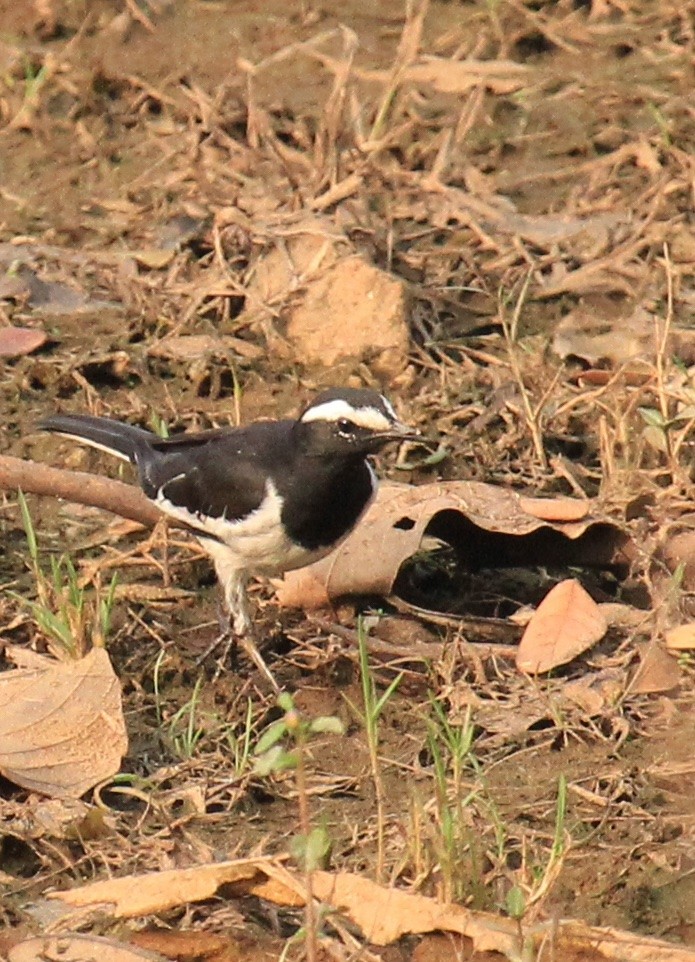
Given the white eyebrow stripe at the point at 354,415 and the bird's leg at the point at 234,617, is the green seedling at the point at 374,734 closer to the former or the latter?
the bird's leg at the point at 234,617

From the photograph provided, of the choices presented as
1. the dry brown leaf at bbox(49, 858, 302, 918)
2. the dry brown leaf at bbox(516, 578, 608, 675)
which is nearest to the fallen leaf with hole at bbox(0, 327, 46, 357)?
the dry brown leaf at bbox(516, 578, 608, 675)

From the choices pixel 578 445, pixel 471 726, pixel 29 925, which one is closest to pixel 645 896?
pixel 471 726

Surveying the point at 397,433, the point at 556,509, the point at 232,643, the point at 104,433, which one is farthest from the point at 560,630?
the point at 104,433

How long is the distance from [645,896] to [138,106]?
5824 millimetres

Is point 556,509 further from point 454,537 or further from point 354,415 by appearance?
point 354,415

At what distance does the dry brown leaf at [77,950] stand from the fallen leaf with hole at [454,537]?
1.83m

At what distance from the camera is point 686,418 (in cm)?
652

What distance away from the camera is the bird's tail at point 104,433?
257 inches

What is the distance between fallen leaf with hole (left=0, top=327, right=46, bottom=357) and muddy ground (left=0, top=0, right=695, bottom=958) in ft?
0.15

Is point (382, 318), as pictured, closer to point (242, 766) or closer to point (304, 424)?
point (304, 424)

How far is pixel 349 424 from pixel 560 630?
917 millimetres

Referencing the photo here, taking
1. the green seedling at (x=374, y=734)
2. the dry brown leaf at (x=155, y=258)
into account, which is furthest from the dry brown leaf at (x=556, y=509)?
the dry brown leaf at (x=155, y=258)

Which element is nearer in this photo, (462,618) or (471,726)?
(471,726)

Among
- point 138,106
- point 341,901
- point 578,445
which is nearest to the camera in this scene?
point 341,901
